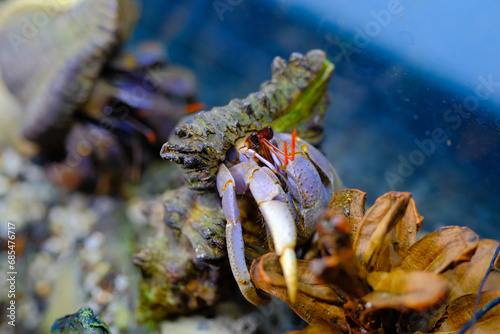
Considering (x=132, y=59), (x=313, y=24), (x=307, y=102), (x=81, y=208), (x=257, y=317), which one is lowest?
(x=81, y=208)

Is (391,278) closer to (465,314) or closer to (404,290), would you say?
(404,290)

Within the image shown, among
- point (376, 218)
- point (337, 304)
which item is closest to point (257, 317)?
point (337, 304)

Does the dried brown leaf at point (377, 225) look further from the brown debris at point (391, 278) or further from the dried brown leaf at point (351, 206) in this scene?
the dried brown leaf at point (351, 206)

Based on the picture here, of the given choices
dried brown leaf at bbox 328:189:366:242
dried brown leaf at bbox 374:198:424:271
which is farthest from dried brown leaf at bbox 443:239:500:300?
dried brown leaf at bbox 328:189:366:242

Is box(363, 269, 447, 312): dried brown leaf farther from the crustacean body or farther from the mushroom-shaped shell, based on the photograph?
the mushroom-shaped shell

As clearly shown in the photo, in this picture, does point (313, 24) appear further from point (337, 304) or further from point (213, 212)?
point (337, 304)

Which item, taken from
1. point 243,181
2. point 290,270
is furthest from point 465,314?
point 243,181
